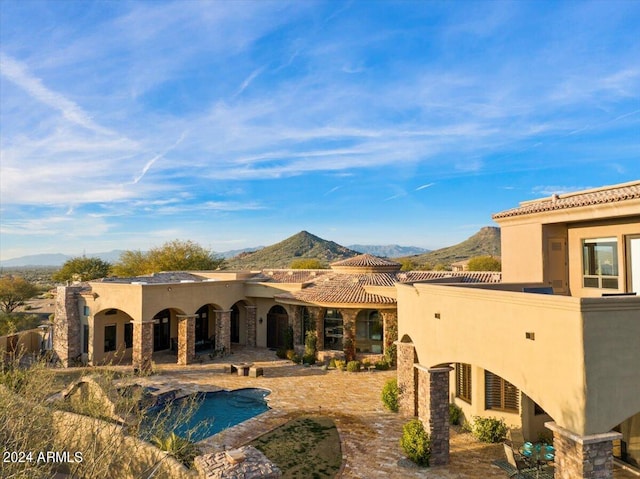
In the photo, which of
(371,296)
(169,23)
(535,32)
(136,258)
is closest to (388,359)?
(371,296)

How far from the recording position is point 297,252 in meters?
119

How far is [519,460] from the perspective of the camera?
478 inches

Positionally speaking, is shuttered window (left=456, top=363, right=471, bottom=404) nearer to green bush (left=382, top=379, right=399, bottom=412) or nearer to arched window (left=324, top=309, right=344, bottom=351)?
green bush (left=382, top=379, right=399, bottom=412)

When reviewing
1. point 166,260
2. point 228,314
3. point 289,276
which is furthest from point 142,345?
point 166,260

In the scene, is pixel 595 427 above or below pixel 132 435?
above

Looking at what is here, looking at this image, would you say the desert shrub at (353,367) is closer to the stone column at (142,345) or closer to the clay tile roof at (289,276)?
the clay tile roof at (289,276)

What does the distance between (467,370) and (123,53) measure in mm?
20283

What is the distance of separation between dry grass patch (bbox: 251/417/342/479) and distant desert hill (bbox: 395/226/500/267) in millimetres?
83248

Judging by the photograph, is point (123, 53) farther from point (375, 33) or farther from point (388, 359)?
point (388, 359)

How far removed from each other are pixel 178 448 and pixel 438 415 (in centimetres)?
796

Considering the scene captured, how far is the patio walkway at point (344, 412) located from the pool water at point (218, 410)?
0.64m

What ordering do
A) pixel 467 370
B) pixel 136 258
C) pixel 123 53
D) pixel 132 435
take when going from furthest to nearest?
pixel 136 258
pixel 123 53
pixel 467 370
pixel 132 435

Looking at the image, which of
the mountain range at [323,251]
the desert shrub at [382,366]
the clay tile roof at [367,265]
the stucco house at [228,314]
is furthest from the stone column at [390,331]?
the mountain range at [323,251]

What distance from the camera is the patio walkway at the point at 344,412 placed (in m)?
12.9
